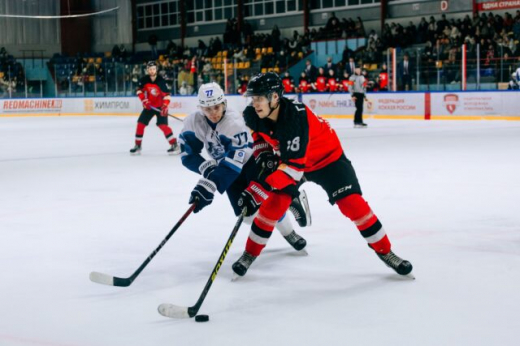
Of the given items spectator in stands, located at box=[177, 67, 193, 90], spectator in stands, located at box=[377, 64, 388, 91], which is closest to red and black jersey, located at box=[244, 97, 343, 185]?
spectator in stands, located at box=[377, 64, 388, 91]

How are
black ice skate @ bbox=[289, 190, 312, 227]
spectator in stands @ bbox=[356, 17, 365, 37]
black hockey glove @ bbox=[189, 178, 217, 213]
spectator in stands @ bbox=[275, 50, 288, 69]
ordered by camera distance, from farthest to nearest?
spectator in stands @ bbox=[356, 17, 365, 37]
spectator in stands @ bbox=[275, 50, 288, 69]
black ice skate @ bbox=[289, 190, 312, 227]
black hockey glove @ bbox=[189, 178, 217, 213]

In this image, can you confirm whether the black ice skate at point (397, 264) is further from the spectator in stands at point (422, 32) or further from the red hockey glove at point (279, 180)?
the spectator in stands at point (422, 32)

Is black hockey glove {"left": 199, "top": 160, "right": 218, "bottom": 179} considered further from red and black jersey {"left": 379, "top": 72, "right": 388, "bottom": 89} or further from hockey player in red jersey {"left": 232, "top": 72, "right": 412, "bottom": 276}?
red and black jersey {"left": 379, "top": 72, "right": 388, "bottom": 89}

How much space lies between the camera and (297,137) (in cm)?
359

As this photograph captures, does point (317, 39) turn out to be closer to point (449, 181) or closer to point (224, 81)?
point (224, 81)

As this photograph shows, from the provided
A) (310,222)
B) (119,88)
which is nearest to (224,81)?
(119,88)

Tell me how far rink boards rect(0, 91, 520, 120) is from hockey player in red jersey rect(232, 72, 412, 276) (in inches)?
557

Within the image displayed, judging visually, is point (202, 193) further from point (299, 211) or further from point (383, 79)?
point (383, 79)

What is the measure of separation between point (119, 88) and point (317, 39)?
7.21 meters

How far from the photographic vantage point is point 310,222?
5035 millimetres

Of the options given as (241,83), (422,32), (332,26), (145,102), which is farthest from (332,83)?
(145,102)

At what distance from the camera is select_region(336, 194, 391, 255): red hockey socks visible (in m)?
3.77

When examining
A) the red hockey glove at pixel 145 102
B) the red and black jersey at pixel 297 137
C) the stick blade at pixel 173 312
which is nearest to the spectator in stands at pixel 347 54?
the red hockey glove at pixel 145 102

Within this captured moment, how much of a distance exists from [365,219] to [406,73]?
15.4 meters
